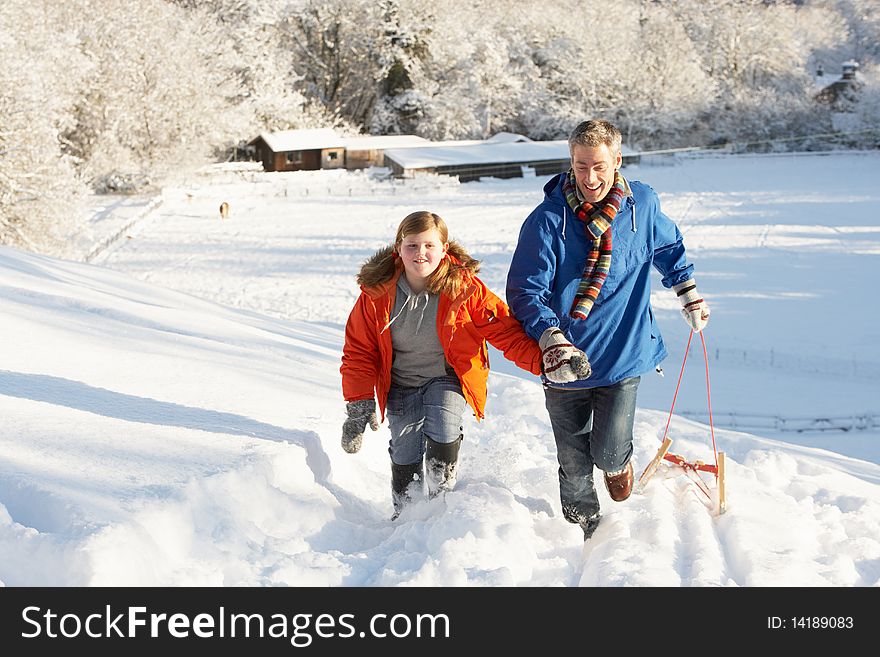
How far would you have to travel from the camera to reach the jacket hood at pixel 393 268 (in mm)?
3803

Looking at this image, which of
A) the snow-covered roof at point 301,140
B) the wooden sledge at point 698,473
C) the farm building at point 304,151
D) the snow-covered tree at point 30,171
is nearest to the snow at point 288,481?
the wooden sledge at point 698,473

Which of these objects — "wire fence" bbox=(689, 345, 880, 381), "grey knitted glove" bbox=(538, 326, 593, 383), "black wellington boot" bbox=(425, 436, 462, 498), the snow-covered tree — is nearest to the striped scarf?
"grey knitted glove" bbox=(538, 326, 593, 383)

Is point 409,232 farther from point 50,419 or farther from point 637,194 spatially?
point 50,419

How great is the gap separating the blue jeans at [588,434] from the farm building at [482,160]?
34.6 m

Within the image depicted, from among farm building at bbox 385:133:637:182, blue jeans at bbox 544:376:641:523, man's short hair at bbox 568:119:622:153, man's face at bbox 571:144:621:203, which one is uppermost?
man's short hair at bbox 568:119:622:153

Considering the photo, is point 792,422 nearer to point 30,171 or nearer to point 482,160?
point 30,171

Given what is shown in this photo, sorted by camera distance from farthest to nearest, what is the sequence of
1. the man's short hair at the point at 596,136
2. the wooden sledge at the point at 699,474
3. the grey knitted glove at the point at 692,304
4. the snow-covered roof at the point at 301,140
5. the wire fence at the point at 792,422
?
the snow-covered roof at the point at 301,140 → the wire fence at the point at 792,422 → the wooden sledge at the point at 699,474 → the grey knitted glove at the point at 692,304 → the man's short hair at the point at 596,136

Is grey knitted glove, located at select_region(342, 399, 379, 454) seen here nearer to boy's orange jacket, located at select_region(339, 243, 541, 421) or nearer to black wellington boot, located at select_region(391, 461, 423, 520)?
boy's orange jacket, located at select_region(339, 243, 541, 421)

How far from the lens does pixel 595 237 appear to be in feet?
11.7

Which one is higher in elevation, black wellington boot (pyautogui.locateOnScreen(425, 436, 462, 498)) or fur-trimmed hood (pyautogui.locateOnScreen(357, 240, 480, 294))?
fur-trimmed hood (pyautogui.locateOnScreen(357, 240, 480, 294))

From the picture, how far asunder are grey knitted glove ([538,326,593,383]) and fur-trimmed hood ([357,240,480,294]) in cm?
56

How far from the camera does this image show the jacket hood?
380cm

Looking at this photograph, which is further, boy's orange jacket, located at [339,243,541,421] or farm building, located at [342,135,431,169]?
farm building, located at [342,135,431,169]

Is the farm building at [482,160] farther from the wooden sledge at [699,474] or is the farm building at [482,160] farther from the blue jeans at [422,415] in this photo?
the blue jeans at [422,415]
